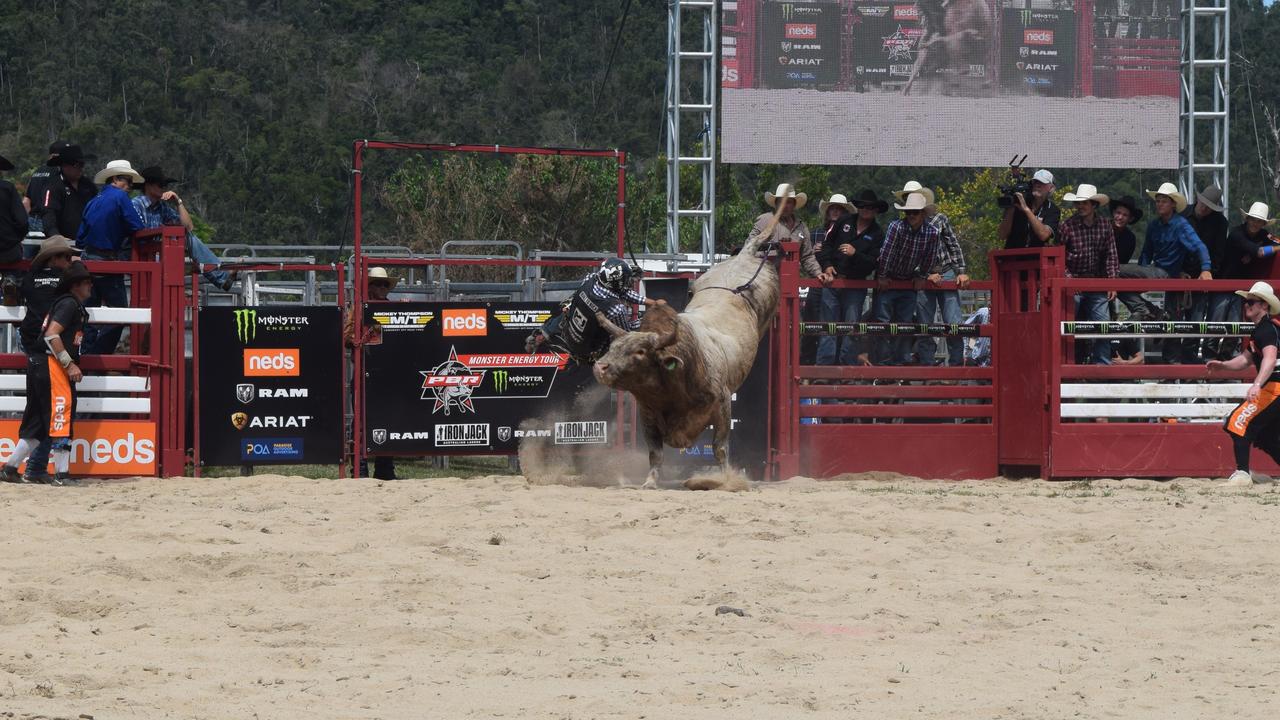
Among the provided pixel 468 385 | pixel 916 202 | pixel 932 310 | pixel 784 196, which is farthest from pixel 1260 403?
pixel 468 385

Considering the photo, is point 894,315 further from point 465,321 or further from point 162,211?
point 162,211

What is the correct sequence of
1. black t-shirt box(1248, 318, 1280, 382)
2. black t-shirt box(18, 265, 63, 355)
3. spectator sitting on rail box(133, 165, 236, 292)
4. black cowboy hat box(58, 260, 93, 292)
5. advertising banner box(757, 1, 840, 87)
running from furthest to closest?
advertising banner box(757, 1, 840, 87) → spectator sitting on rail box(133, 165, 236, 292) → black t-shirt box(1248, 318, 1280, 382) → black t-shirt box(18, 265, 63, 355) → black cowboy hat box(58, 260, 93, 292)

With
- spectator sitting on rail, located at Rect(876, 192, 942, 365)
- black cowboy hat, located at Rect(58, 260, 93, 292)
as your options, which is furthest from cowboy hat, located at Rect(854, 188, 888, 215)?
black cowboy hat, located at Rect(58, 260, 93, 292)

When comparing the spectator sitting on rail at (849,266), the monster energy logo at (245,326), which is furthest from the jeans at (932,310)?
the monster energy logo at (245,326)

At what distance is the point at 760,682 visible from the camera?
20.0ft

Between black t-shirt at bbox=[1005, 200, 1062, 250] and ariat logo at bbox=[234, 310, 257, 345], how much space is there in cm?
610

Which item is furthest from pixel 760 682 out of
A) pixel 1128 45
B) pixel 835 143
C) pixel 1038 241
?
pixel 1128 45

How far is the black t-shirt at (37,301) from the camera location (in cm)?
1127

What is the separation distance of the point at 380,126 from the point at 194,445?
176ft

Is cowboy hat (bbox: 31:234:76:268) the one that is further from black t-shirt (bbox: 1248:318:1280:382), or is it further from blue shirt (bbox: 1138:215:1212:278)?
black t-shirt (bbox: 1248:318:1280:382)

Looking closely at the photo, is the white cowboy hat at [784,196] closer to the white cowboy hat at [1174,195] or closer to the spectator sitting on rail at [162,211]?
the white cowboy hat at [1174,195]

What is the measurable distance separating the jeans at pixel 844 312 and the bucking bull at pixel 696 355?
86cm

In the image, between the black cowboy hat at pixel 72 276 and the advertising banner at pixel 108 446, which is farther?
the advertising banner at pixel 108 446

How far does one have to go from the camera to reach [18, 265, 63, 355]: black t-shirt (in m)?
11.3
